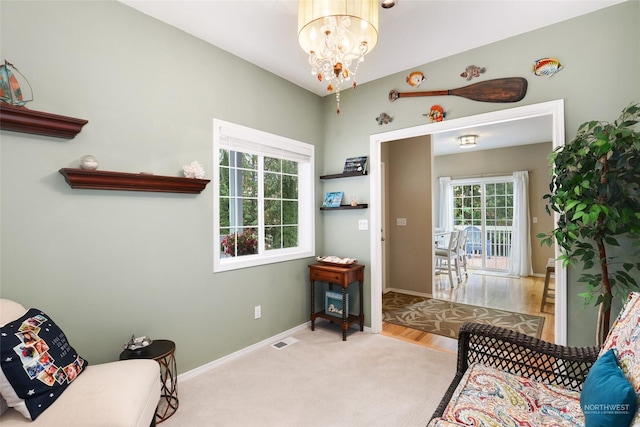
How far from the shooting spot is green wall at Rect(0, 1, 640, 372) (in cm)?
178

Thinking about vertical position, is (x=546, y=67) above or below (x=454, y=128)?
above

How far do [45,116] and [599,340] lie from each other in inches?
144

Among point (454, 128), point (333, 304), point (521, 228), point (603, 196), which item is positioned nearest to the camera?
point (603, 196)

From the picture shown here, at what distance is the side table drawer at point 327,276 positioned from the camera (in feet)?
10.6

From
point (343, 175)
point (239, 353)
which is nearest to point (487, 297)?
point (343, 175)

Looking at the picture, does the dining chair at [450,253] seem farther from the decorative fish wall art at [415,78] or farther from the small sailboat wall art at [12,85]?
the small sailboat wall art at [12,85]

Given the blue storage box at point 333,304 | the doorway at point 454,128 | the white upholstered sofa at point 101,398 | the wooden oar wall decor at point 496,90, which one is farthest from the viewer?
the blue storage box at point 333,304

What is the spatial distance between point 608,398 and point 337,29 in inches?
76.6

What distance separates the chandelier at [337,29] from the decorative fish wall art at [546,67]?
5.30 ft

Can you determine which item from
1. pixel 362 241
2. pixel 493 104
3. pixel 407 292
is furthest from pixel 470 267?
pixel 493 104

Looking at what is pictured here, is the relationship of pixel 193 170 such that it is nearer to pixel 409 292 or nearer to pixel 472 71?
pixel 472 71

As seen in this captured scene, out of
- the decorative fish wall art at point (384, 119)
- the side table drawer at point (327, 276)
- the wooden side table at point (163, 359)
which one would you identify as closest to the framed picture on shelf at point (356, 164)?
the decorative fish wall art at point (384, 119)

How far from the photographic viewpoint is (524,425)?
47.1 inches

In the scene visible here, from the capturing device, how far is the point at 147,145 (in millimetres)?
2258
